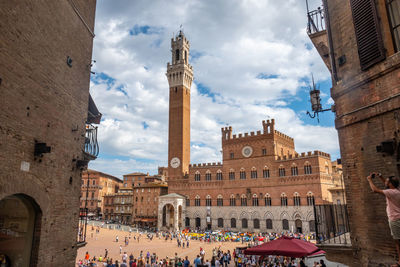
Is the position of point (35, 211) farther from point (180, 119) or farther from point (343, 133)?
point (180, 119)

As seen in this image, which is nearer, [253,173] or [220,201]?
[253,173]

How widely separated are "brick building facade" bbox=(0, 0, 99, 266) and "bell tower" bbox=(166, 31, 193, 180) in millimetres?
44642

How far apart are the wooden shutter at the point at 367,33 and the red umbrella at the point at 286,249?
6.13 meters

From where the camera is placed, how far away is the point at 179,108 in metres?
56.9

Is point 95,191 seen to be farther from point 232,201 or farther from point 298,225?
point 298,225

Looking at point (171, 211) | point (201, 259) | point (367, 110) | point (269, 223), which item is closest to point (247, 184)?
point (269, 223)

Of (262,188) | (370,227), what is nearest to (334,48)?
(370,227)

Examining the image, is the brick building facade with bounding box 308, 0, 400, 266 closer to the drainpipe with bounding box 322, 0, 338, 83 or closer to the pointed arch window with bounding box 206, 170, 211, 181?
the drainpipe with bounding box 322, 0, 338, 83

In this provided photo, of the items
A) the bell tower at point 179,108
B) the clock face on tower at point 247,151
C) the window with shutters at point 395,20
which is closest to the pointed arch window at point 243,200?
the clock face on tower at point 247,151

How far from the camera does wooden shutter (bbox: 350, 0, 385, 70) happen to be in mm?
6372

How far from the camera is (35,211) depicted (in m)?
7.13

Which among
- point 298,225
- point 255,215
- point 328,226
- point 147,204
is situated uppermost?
point 147,204

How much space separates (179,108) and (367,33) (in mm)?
50939


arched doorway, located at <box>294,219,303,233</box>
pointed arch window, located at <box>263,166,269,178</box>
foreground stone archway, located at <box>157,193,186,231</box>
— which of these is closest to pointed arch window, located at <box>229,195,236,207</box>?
pointed arch window, located at <box>263,166,269,178</box>
